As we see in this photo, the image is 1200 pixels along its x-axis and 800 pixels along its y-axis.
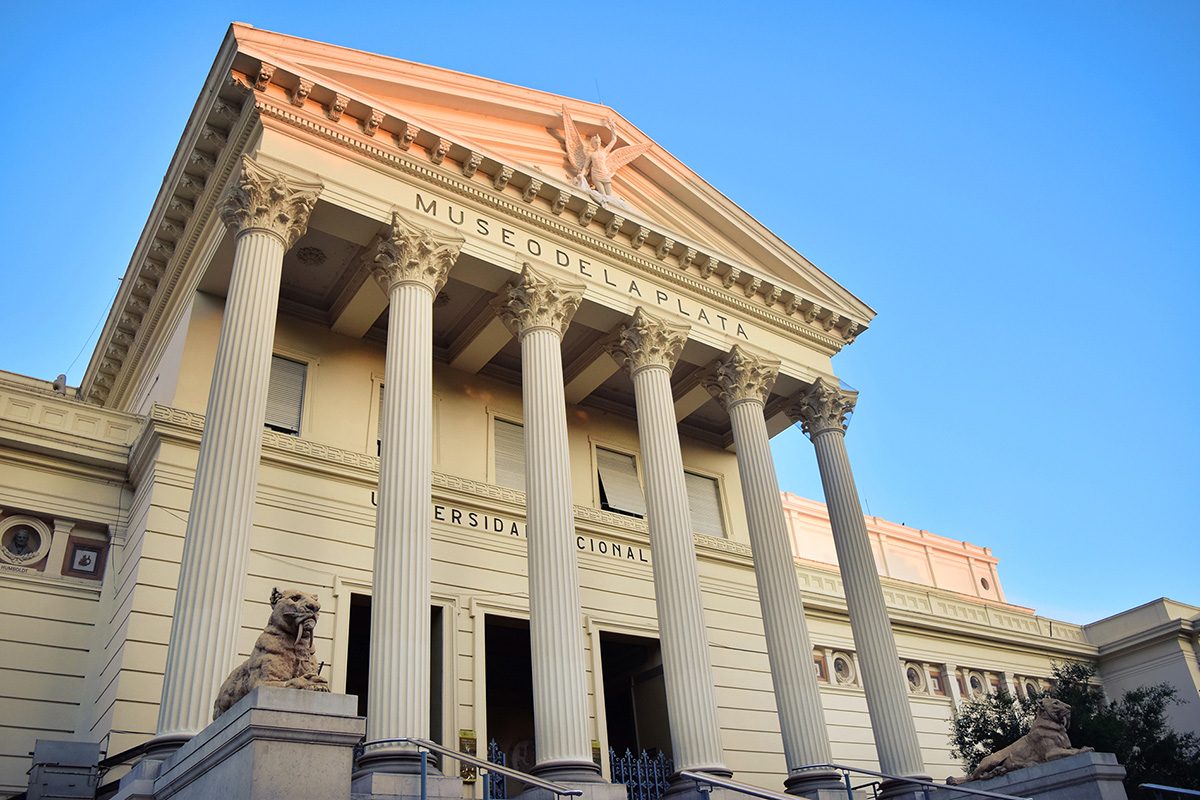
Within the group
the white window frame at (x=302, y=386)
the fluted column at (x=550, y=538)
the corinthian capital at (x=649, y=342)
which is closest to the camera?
the fluted column at (x=550, y=538)

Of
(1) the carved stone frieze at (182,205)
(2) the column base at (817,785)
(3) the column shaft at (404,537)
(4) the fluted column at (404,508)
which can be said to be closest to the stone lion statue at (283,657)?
→ (4) the fluted column at (404,508)

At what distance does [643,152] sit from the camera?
71.0ft

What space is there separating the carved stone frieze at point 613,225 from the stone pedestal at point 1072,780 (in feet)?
40.0

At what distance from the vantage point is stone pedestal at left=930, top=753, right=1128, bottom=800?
493 inches

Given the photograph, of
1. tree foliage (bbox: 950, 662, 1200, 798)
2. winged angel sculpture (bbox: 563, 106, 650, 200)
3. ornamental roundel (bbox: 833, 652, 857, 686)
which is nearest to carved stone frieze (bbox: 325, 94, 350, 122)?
winged angel sculpture (bbox: 563, 106, 650, 200)

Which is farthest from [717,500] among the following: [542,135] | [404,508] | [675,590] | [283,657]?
[283,657]

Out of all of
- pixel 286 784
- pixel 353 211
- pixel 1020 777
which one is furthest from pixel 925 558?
pixel 286 784

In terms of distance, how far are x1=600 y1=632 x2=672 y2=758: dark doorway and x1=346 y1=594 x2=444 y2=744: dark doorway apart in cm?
417

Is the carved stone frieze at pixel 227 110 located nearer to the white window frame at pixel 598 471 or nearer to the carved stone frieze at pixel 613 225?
the carved stone frieze at pixel 613 225

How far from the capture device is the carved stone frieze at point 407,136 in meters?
17.0

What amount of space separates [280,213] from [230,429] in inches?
163

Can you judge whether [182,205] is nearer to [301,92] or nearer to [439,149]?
[301,92]

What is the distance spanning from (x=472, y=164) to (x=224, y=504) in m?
8.51

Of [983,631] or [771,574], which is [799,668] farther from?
[983,631]
